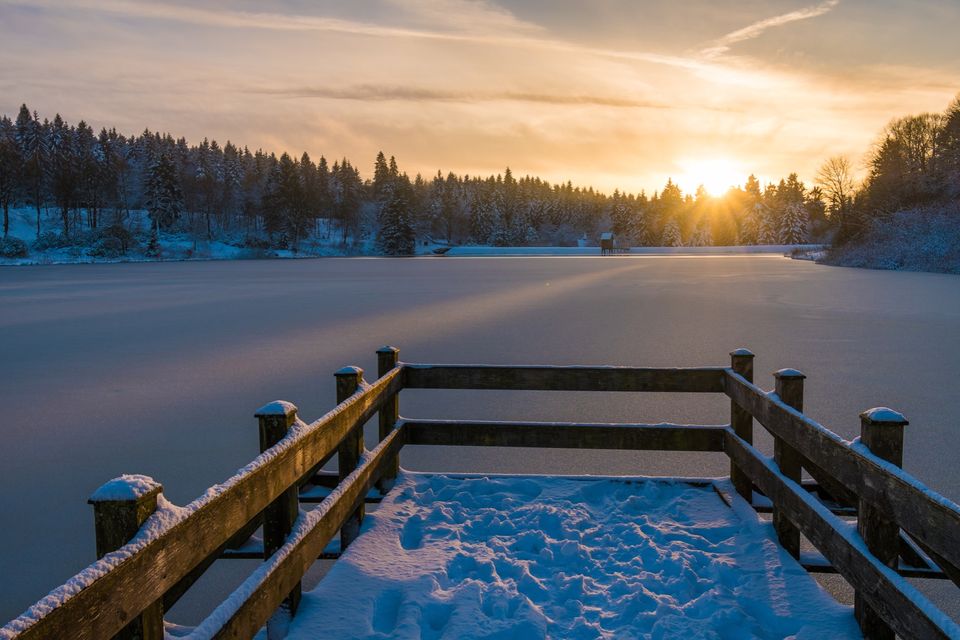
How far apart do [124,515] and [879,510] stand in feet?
9.83

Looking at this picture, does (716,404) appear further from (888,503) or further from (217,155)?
(217,155)

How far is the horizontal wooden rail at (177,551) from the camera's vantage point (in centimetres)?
157

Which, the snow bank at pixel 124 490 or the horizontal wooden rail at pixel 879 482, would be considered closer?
the snow bank at pixel 124 490

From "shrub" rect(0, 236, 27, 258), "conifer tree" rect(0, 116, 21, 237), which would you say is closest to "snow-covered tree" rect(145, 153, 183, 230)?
"conifer tree" rect(0, 116, 21, 237)

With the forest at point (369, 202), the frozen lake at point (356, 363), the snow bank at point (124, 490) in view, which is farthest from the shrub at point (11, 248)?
the snow bank at point (124, 490)

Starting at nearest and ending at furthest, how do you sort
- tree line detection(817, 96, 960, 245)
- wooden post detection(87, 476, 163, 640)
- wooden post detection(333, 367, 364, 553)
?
wooden post detection(87, 476, 163, 640)
wooden post detection(333, 367, 364, 553)
tree line detection(817, 96, 960, 245)

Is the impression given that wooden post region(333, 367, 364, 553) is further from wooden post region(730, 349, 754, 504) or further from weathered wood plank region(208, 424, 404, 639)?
wooden post region(730, 349, 754, 504)

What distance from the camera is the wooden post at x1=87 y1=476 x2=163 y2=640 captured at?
1.86 metres

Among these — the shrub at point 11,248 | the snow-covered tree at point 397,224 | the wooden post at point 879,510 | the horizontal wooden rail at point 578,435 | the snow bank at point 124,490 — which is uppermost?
the snow-covered tree at point 397,224

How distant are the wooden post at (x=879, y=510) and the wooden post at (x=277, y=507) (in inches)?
107

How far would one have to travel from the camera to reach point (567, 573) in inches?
156

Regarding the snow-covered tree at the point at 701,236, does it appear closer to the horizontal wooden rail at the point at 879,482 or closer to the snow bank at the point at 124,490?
the horizontal wooden rail at the point at 879,482

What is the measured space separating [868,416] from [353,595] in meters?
2.84

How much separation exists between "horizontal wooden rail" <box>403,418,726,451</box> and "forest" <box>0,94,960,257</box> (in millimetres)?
58956
